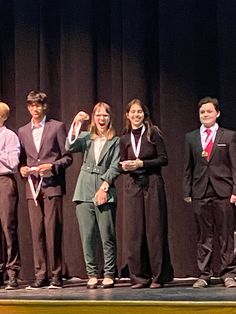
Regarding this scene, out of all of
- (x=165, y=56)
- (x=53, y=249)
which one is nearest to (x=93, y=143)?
(x=53, y=249)

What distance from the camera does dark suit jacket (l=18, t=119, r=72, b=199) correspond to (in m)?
6.21

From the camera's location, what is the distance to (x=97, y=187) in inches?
241

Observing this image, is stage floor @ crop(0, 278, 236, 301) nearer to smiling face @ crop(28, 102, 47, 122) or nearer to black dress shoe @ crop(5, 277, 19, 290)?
black dress shoe @ crop(5, 277, 19, 290)

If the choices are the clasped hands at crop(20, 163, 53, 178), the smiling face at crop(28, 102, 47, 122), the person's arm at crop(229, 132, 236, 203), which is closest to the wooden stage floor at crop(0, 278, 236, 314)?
the person's arm at crop(229, 132, 236, 203)

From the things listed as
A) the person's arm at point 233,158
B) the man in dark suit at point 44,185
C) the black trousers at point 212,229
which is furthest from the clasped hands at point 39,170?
the person's arm at point 233,158

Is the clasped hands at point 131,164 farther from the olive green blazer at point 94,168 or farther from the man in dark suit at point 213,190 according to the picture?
the man in dark suit at point 213,190

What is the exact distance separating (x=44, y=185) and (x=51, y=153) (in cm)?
23

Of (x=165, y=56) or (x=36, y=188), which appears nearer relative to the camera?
(x=36, y=188)

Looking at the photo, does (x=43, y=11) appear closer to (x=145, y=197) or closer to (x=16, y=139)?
(x=16, y=139)

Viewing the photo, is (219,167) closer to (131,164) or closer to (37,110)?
(131,164)

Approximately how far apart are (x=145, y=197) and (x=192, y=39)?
5.21ft

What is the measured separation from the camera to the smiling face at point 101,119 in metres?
6.09

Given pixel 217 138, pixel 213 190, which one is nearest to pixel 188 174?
pixel 213 190

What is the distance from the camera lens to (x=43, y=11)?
7.29m
